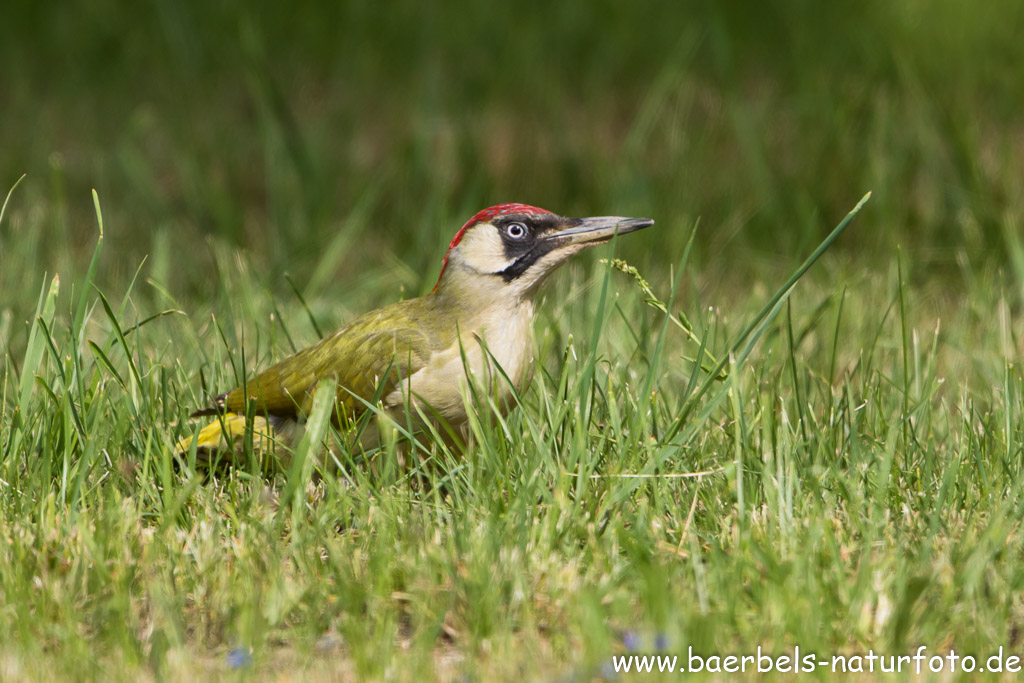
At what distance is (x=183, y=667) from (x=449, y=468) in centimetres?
102

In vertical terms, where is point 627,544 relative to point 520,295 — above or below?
below

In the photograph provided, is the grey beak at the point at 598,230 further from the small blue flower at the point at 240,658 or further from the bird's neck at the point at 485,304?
the small blue flower at the point at 240,658

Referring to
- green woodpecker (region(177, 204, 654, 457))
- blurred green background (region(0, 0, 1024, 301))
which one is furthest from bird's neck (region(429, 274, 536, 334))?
blurred green background (region(0, 0, 1024, 301))

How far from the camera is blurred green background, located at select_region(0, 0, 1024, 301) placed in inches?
232

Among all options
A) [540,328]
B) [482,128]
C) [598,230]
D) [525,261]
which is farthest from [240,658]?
[482,128]

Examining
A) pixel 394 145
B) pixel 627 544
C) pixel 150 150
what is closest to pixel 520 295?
pixel 627 544

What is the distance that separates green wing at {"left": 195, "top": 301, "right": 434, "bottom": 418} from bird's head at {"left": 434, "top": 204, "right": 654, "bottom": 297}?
0.76ft

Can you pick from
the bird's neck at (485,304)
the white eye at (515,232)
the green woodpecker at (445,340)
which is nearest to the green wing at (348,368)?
the green woodpecker at (445,340)

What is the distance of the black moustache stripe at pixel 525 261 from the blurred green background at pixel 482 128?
5.07ft

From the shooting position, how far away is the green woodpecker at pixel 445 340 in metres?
3.47

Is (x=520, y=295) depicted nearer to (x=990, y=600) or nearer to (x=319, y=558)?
(x=319, y=558)

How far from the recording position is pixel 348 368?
11.8 feet

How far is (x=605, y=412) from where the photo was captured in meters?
3.58

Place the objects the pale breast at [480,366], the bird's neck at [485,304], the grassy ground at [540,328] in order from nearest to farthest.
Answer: the grassy ground at [540,328]
the pale breast at [480,366]
the bird's neck at [485,304]
